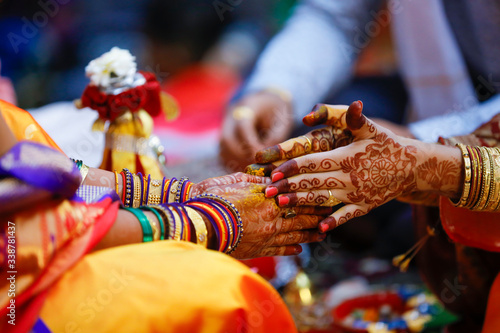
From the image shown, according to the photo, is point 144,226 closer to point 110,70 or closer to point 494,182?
point 110,70

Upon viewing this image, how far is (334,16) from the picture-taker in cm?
273

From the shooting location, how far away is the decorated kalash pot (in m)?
1.26

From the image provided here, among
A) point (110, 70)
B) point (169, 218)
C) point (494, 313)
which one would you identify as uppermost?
point (110, 70)

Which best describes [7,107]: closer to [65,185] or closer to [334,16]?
[65,185]

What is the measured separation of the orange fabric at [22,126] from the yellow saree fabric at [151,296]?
30cm

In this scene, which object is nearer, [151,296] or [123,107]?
[151,296]

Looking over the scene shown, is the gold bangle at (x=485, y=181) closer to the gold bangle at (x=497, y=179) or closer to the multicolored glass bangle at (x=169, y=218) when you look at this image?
the gold bangle at (x=497, y=179)

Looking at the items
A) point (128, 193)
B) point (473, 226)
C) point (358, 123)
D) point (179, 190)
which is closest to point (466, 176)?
point (473, 226)

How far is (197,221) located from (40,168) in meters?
0.28

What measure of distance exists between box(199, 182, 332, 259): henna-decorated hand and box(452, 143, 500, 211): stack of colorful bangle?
0.30 metres

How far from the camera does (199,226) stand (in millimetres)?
850

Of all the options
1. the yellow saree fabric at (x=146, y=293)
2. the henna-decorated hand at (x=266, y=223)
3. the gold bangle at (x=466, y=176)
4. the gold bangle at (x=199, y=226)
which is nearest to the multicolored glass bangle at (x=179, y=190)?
the henna-decorated hand at (x=266, y=223)

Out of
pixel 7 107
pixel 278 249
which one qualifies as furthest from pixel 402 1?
pixel 7 107

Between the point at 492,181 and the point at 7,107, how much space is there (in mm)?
984
